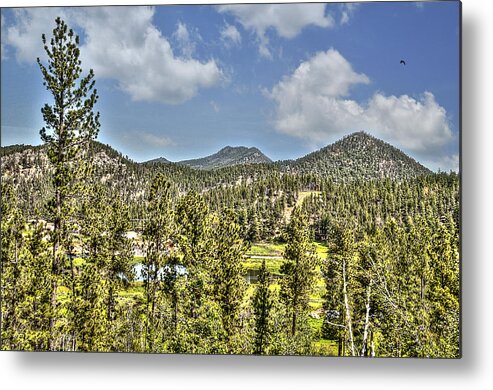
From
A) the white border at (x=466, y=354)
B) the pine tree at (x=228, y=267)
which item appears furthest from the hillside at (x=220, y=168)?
the white border at (x=466, y=354)

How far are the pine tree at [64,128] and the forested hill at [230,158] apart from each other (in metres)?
1.09

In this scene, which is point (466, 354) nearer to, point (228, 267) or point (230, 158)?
point (228, 267)

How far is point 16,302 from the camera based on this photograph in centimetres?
553

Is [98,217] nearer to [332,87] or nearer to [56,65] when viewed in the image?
[56,65]

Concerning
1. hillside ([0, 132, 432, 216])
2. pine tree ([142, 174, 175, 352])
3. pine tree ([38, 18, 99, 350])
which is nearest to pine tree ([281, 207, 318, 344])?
hillside ([0, 132, 432, 216])

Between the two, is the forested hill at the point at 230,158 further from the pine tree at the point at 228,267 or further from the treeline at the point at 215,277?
the pine tree at the point at 228,267

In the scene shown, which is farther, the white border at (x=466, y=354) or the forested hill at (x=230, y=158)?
the forested hill at (x=230, y=158)

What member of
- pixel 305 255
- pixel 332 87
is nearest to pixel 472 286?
pixel 305 255

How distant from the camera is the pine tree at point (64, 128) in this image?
5.47 m

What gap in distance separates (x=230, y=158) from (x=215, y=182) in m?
0.30

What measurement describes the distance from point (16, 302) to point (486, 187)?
4.77 meters

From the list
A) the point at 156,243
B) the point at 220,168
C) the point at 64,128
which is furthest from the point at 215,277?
the point at 64,128

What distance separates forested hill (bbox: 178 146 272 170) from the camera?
5.59 metres

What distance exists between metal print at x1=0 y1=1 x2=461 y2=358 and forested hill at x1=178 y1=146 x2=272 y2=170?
0.01 m
